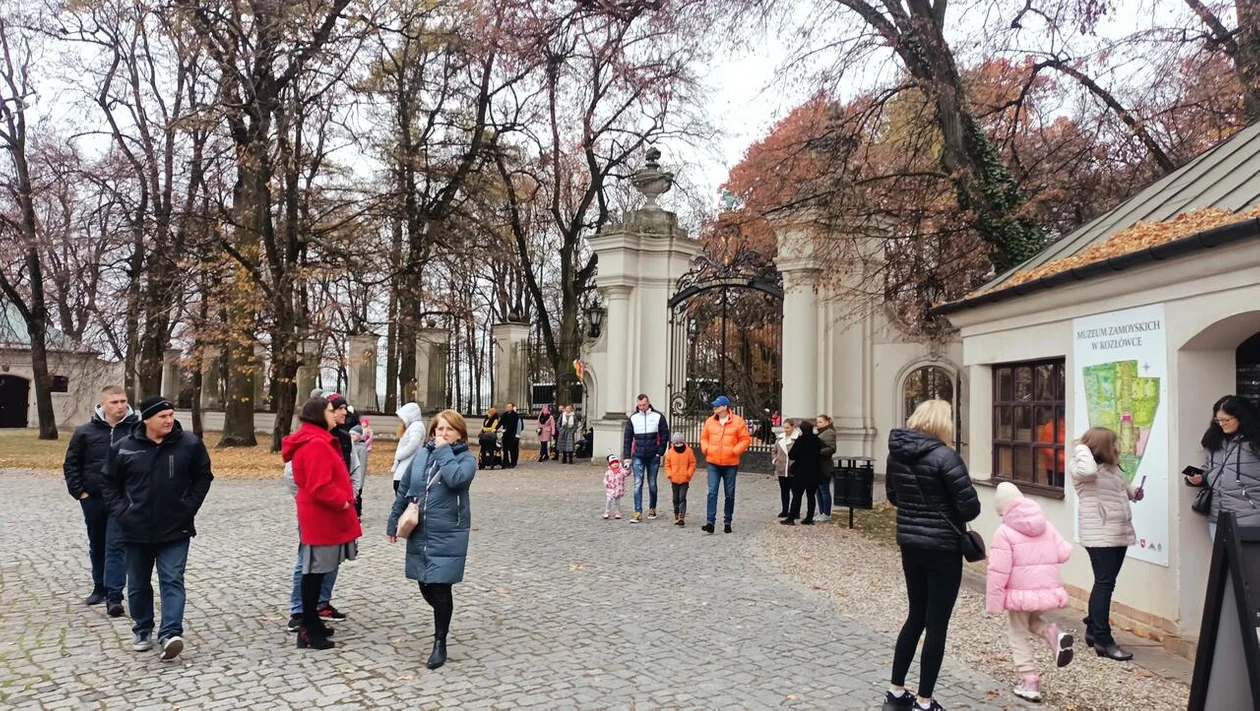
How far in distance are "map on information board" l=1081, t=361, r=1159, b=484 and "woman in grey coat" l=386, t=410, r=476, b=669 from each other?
468cm

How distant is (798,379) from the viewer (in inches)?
708

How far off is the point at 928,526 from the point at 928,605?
42cm

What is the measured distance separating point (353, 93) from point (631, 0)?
32.7 ft

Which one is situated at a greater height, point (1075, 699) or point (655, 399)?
point (655, 399)

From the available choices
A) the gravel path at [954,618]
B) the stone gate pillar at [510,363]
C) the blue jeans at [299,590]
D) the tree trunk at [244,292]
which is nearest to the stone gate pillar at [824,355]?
the gravel path at [954,618]

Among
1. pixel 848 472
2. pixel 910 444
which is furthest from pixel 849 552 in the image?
pixel 910 444

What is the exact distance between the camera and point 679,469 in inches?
432

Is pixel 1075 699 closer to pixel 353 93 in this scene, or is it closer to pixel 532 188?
pixel 353 93

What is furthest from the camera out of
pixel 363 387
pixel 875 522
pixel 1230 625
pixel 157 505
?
pixel 363 387

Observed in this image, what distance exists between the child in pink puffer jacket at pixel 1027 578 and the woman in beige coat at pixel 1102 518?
983 millimetres

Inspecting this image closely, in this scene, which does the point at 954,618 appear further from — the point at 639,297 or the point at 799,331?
the point at 639,297

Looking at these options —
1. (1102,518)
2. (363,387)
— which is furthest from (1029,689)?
(363,387)

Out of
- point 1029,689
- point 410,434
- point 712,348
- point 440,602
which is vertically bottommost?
point 1029,689

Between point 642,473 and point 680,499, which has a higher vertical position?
point 642,473
